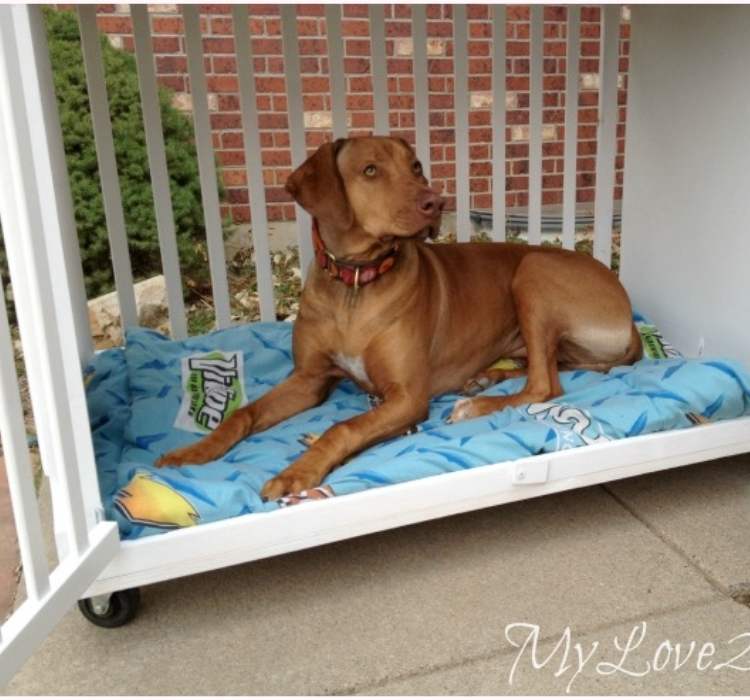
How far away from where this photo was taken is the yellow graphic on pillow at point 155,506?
198 cm

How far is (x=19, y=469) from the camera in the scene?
4.91ft

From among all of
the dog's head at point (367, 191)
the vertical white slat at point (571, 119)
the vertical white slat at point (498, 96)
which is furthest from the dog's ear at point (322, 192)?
the vertical white slat at point (571, 119)

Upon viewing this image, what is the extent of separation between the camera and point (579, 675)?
6.14ft

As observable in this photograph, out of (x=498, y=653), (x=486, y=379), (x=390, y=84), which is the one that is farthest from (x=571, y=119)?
(x=498, y=653)

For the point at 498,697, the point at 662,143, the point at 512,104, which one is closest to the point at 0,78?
the point at 498,697

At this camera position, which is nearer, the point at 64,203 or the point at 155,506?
the point at 155,506

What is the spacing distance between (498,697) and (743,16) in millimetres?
2410

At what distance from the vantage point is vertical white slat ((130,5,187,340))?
3383 mm

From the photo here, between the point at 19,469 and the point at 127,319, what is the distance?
227 cm

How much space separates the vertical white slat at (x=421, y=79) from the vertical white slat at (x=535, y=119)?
0.52m

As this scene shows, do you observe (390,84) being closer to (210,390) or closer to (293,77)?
(293,77)

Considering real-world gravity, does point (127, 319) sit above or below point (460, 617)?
above

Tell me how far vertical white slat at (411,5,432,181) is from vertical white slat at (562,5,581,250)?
71cm

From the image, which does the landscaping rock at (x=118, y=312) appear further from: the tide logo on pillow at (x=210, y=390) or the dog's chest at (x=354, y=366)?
the dog's chest at (x=354, y=366)
